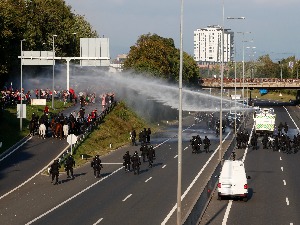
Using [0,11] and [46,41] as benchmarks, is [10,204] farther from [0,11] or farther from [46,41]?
[46,41]

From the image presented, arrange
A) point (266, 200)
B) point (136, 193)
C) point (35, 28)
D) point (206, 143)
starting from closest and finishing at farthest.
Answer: point (266, 200)
point (136, 193)
point (206, 143)
point (35, 28)

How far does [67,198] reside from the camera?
41.2 m

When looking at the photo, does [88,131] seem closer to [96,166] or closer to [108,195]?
[96,166]

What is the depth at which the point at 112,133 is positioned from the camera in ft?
254

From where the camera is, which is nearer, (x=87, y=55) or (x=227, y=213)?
(x=227, y=213)

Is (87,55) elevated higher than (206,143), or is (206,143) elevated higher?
(87,55)

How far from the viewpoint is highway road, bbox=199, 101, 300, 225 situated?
35.3 meters

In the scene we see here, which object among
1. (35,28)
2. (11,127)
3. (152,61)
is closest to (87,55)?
(152,61)

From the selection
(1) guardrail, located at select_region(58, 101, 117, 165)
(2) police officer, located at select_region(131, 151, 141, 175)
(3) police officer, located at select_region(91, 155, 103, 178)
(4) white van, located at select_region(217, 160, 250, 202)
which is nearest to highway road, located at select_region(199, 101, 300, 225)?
(4) white van, located at select_region(217, 160, 250, 202)

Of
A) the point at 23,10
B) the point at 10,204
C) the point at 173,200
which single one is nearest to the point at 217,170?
the point at 173,200

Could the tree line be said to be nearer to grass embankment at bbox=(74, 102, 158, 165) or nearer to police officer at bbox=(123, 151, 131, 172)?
grass embankment at bbox=(74, 102, 158, 165)

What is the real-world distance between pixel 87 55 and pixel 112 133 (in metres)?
22.1

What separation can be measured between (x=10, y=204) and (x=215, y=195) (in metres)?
11.7

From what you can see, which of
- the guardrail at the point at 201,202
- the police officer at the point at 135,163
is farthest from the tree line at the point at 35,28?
the guardrail at the point at 201,202
